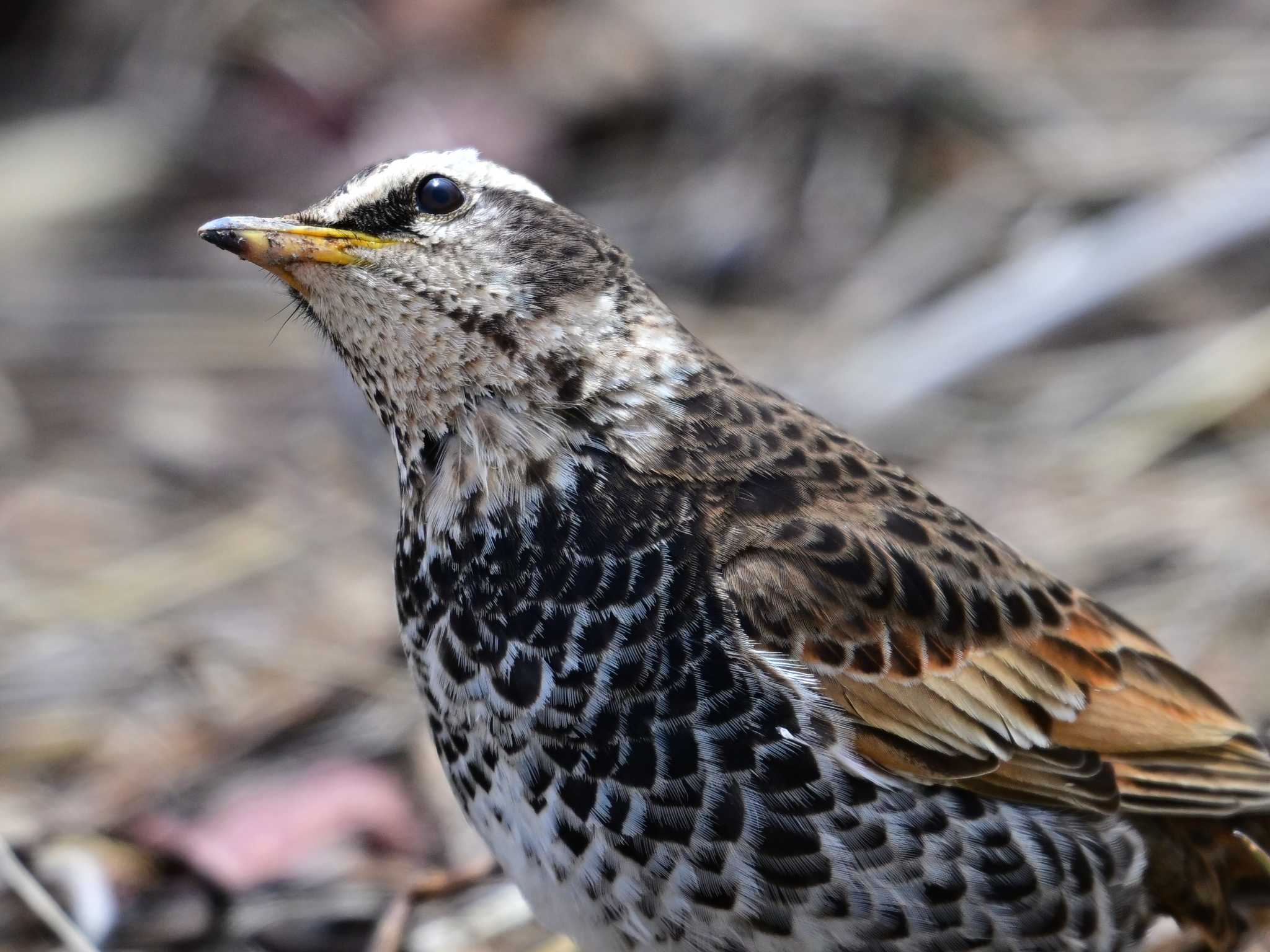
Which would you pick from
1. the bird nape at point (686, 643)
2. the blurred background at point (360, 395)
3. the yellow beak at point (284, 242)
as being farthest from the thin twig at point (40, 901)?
the yellow beak at point (284, 242)

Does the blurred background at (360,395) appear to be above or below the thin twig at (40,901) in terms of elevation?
above

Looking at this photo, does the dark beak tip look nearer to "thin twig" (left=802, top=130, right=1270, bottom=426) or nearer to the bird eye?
the bird eye

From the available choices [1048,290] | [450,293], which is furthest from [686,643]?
[1048,290]

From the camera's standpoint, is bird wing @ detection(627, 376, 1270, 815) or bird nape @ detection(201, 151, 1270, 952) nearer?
bird nape @ detection(201, 151, 1270, 952)

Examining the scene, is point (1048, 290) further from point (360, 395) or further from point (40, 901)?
point (40, 901)

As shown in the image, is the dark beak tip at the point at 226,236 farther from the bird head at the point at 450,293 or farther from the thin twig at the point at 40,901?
the thin twig at the point at 40,901

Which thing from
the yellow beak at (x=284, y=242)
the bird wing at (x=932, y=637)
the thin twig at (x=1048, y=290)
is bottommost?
the bird wing at (x=932, y=637)

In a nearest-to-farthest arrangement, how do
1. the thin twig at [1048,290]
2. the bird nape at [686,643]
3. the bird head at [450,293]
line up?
the bird nape at [686,643] < the bird head at [450,293] < the thin twig at [1048,290]

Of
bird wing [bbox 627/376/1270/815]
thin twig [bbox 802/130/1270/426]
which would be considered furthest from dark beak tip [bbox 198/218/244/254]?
thin twig [bbox 802/130/1270/426]
